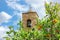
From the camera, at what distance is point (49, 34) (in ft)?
41.2

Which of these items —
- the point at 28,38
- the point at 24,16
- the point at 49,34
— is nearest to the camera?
the point at 49,34

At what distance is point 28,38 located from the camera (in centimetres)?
1380

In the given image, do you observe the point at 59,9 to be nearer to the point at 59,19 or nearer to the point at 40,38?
the point at 59,19

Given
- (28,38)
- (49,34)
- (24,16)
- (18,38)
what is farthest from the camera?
(24,16)

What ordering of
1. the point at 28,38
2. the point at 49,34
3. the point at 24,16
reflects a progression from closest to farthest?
the point at 49,34
the point at 28,38
the point at 24,16

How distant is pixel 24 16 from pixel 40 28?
726 inches

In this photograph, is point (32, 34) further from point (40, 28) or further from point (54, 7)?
Answer: point (54, 7)

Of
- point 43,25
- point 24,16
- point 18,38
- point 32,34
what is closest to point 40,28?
point 43,25

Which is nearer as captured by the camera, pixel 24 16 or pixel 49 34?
pixel 49 34

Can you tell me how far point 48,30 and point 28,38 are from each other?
1.65 metres

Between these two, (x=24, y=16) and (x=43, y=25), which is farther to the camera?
(x=24, y=16)

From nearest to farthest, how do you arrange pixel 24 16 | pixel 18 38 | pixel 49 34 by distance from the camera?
pixel 49 34, pixel 18 38, pixel 24 16

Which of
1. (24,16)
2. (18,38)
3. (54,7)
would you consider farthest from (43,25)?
(24,16)

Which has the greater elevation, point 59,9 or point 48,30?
point 59,9
